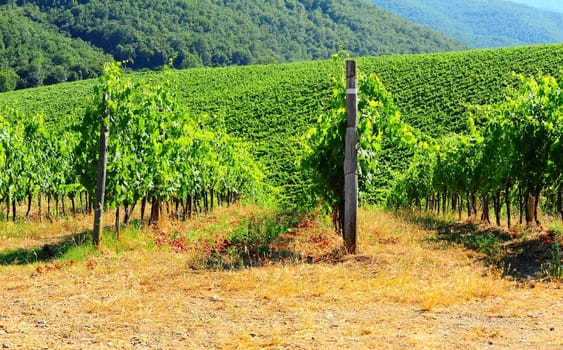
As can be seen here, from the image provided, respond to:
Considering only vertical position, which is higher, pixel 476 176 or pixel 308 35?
pixel 308 35

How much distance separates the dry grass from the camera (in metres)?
5.50

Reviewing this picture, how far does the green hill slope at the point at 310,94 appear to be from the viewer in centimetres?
3688

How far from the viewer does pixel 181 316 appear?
20.6ft

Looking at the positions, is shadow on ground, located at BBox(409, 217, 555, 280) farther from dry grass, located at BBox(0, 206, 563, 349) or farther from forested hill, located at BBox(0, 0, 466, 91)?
forested hill, located at BBox(0, 0, 466, 91)

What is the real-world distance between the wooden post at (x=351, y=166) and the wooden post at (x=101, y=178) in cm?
446

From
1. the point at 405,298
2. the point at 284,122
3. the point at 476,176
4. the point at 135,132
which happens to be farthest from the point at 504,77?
the point at 405,298

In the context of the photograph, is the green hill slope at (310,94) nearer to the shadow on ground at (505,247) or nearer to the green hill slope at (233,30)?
the shadow on ground at (505,247)

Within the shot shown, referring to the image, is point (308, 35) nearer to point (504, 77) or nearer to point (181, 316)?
point (504, 77)

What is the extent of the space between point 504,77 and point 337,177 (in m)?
35.7

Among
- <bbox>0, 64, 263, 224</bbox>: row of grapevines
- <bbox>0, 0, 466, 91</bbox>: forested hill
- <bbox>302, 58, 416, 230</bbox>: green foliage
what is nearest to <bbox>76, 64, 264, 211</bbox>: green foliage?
<bbox>0, 64, 263, 224</bbox>: row of grapevines

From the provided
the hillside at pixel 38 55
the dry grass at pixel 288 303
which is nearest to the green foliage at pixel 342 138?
the dry grass at pixel 288 303

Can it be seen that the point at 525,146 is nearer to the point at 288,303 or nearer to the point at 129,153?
the point at 288,303

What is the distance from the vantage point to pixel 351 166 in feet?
30.1

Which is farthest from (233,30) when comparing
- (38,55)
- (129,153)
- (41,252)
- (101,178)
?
(41,252)
